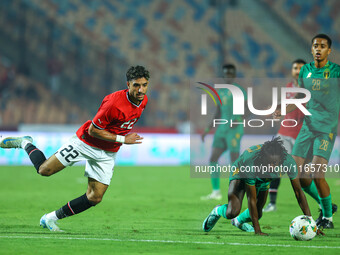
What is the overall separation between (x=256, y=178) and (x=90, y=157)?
1.93 meters

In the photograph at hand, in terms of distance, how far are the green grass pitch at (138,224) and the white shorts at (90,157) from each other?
68cm

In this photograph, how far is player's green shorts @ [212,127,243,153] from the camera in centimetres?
1054

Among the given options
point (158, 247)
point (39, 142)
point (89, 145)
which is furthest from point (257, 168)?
point (39, 142)

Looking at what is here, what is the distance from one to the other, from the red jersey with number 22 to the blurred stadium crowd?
13.0 m

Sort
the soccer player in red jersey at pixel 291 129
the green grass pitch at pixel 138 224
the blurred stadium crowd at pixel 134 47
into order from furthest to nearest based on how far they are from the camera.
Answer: the blurred stadium crowd at pixel 134 47 < the soccer player in red jersey at pixel 291 129 < the green grass pitch at pixel 138 224

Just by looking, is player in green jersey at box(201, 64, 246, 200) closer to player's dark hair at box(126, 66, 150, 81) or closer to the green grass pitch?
the green grass pitch

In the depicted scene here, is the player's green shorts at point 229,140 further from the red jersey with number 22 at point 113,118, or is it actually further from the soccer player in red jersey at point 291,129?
the red jersey with number 22 at point 113,118

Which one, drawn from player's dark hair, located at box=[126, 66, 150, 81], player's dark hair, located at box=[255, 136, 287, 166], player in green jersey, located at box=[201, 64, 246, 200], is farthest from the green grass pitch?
player's dark hair, located at box=[126, 66, 150, 81]

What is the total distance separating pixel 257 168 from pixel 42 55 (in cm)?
1692

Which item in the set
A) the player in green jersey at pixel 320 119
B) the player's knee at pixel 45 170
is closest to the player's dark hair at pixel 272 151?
the player in green jersey at pixel 320 119

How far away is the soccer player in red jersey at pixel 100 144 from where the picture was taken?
6.52 m

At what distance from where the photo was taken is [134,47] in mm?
24234

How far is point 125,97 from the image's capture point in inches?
262

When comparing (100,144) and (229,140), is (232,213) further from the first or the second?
(229,140)
